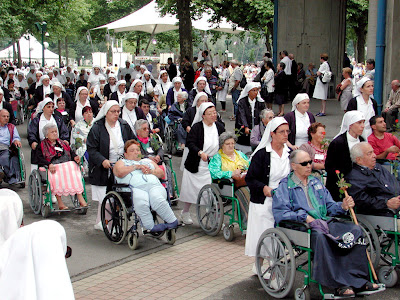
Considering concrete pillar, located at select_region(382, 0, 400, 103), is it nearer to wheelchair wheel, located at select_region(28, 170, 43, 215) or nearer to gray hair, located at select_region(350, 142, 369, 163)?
wheelchair wheel, located at select_region(28, 170, 43, 215)

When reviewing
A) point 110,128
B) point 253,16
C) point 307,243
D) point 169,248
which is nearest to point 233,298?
point 307,243

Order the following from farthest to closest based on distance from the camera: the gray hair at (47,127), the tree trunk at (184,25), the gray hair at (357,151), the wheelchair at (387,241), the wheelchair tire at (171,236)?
the tree trunk at (184,25), the gray hair at (47,127), the wheelchair tire at (171,236), the gray hair at (357,151), the wheelchair at (387,241)

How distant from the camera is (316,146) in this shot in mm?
9625

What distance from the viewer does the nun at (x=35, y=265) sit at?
3914mm

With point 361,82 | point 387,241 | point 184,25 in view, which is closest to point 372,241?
point 387,241

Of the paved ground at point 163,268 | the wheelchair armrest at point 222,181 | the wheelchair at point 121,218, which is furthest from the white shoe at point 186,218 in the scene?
the wheelchair armrest at point 222,181

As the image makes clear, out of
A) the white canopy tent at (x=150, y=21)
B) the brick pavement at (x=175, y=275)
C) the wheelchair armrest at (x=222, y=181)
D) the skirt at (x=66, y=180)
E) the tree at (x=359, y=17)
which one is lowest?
the brick pavement at (x=175, y=275)

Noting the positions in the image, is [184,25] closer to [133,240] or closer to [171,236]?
[171,236]

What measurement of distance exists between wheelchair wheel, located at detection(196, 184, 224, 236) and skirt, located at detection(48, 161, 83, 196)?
2.11 metres

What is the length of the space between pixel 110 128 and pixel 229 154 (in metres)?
1.74

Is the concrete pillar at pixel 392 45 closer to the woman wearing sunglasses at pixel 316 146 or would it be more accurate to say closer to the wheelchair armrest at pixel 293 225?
the woman wearing sunglasses at pixel 316 146

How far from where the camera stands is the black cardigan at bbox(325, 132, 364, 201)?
7.97 metres

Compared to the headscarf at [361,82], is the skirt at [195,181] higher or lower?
lower

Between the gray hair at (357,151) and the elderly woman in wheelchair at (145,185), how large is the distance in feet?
7.98
